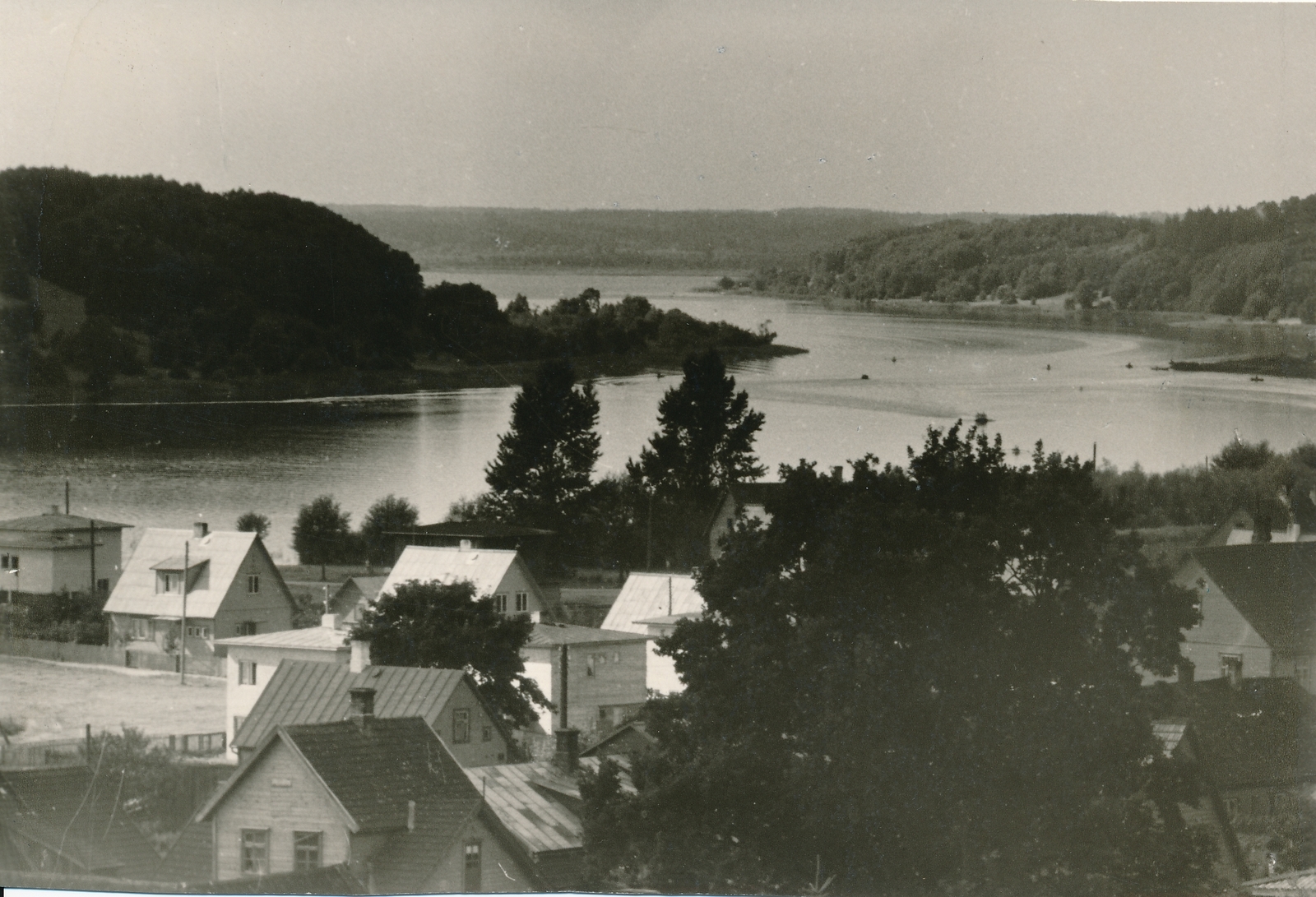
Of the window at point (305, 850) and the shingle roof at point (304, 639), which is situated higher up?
the shingle roof at point (304, 639)

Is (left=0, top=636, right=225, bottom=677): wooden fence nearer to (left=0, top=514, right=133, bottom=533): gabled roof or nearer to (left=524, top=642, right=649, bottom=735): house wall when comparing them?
(left=0, top=514, right=133, bottom=533): gabled roof

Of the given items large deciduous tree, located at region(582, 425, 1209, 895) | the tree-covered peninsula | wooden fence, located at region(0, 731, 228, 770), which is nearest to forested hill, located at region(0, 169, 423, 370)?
the tree-covered peninsula

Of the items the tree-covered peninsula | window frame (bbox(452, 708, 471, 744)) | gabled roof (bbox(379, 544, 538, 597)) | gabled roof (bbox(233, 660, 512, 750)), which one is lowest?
window frame (bbox(452, 708, 471, 744))

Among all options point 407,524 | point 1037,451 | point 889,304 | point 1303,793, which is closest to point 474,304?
point 407,524

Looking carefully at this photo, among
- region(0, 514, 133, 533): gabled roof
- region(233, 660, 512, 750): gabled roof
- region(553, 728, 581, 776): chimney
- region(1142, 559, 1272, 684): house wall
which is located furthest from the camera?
region(0, 514, 133, 533): gabled roof

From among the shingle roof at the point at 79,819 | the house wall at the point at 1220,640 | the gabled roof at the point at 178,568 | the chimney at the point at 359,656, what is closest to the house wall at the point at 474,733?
the chimney at the point at 359,656

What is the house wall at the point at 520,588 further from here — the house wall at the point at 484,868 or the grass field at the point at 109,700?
the grass field at the point at 109,700

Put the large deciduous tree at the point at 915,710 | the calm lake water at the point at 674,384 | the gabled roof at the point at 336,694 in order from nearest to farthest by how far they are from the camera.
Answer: the large deciduous tree at the point at 915,710 → the gabled roof at the point at 336,694 → the calm lake water at the point at 674,384

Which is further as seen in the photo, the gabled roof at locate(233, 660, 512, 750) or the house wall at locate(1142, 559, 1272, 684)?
the house wall at locate(1142, 559, 1272, 684)
